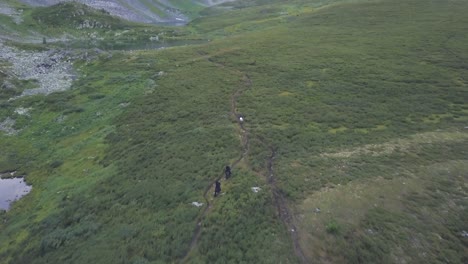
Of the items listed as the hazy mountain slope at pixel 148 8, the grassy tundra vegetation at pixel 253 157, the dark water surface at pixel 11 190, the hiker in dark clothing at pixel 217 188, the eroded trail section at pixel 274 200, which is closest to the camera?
the eroded trail section at pixel 274 200

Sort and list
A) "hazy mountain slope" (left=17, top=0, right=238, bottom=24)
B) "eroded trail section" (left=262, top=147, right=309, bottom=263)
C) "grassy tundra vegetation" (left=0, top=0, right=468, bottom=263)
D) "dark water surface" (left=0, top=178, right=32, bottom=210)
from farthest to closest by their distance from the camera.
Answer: "hazy mountain slope" (left=17, top=0, right=238, bottom=24) → "dark water surface" (left=0, top=178, right=32, bottom=210) → "grassy tundra vegetation" (left=0, top=0, right=468, bottom=263) → "eroded trail section" (left=262, top=147, right=309, bottom=263)

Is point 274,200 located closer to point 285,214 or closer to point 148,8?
point 285,214

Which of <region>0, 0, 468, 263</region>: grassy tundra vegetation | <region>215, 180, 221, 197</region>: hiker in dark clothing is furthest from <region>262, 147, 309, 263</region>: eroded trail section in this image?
<region>215, 180, 221, 197</region>: hiker in dark clothing

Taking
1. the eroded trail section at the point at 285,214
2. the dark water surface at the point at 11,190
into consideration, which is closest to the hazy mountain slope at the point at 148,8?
the dark water surface at the point at 11,190

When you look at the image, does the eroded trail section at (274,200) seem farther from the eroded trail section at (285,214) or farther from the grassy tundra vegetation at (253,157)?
the grassy tundra vegetation at (253,157)

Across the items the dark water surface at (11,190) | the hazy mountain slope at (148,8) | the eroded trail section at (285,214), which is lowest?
the dark water surface at (11,190)

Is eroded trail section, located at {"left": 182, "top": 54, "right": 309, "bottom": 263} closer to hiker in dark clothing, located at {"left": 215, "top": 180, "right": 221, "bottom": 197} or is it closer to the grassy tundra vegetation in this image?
the grassy tundra vegetation

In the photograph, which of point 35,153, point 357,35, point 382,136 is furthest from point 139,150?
point 357,35
